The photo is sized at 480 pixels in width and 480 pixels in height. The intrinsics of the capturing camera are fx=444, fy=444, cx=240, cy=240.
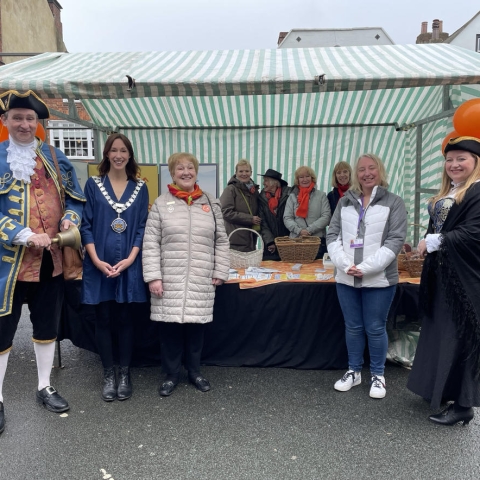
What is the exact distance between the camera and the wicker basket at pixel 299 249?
3918mm

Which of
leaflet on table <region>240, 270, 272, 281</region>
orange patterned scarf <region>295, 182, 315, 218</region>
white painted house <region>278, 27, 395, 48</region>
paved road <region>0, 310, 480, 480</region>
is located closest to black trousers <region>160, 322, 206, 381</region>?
paved road <region>0, 310, 480, 480</region>

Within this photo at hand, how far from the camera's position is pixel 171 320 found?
111 inches

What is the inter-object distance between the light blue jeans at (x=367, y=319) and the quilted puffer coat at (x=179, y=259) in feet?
3.09

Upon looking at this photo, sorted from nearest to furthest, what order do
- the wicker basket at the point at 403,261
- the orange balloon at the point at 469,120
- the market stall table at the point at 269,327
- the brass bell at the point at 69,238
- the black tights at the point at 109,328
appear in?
the brass bell at the point at 69,238 < the orange balloon at the point at 469,120 < the black tights at the point at 109,328 < the market stall table at the point at 269,327 < the wicker basket at the point at 403,261

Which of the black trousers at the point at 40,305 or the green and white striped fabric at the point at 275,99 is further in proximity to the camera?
the green and white striped fabric at the point at 275,99

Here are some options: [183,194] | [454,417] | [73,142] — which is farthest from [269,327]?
[73,142]

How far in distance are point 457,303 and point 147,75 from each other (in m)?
2.58

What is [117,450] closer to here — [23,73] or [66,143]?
[23,73]

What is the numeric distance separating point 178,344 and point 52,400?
0.85m

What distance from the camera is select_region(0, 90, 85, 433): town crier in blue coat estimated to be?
247cm

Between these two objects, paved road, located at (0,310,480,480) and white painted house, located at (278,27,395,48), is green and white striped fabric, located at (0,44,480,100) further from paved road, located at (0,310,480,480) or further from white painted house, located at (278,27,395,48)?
white painted house, located at (278,27,395,48)

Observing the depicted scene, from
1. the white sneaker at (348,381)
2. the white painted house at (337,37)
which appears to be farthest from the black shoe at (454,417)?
the white painted house at (337,37)

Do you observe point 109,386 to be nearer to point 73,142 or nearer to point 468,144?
point 468,144

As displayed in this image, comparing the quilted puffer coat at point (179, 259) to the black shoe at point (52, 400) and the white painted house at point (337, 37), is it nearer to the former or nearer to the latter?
the black shoe at point (52, 400)
